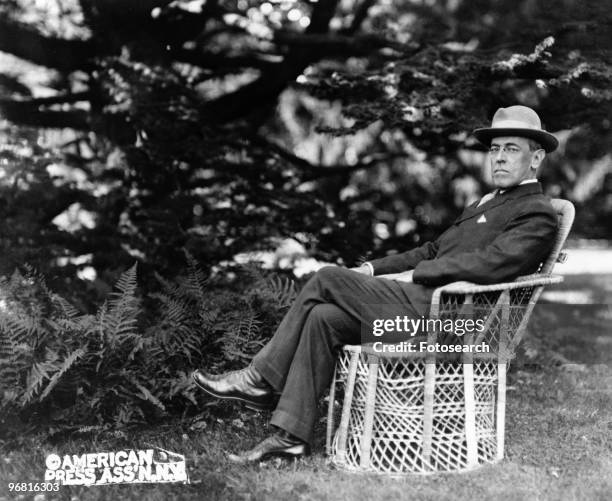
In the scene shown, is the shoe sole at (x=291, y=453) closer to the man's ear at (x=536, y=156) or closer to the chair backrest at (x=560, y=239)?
the chair backrest at (x=560, y=239)

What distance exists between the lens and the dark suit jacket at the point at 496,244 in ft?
8.89

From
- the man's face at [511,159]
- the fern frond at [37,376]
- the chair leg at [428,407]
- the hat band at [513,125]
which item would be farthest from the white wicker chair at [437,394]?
the fern frond at [37,376]

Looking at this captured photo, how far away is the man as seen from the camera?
2729mm

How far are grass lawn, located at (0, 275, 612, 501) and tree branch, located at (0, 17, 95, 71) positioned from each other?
284 cm

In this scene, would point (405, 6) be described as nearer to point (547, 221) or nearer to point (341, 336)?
point (547, 221)

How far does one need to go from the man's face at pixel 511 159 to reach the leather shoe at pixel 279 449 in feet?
4.80

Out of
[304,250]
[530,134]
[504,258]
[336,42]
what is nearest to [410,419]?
[504,258]

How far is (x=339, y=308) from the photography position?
2.83m

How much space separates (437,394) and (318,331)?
561 millimetres

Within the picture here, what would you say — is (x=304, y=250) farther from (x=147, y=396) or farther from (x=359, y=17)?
(x=147, y=396)

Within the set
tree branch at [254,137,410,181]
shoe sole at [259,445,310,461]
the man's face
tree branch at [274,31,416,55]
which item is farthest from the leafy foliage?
tree branch at [274,31,416,55]

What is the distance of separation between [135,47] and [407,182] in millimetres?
2325

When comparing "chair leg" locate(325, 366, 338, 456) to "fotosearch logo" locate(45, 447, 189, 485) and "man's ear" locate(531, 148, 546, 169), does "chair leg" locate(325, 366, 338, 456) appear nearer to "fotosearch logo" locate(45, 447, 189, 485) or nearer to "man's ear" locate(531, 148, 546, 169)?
"fotosearch logo" locate(45, 447, 189, 485)

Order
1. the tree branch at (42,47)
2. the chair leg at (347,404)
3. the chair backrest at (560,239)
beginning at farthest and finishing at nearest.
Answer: the tree branch at (42,47), the chair backrest at (560,239), the chair leg at (347,404)
